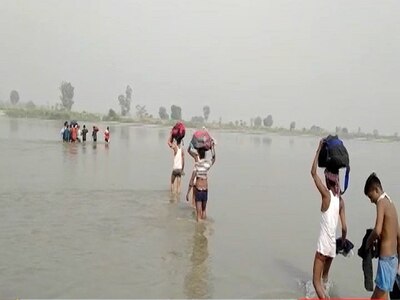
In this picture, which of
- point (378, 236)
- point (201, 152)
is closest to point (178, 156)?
point (201, 152)

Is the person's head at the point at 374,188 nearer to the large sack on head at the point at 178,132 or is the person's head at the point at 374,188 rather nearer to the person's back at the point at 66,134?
the large sack on head at the point at 178,132

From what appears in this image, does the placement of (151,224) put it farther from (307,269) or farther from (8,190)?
(8,190)

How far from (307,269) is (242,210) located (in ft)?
14.7

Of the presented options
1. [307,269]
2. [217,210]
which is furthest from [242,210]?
[307,269]

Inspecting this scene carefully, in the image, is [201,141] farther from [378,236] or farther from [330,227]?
[378,236]

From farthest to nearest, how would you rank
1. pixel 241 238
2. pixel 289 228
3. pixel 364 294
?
1. pixel 289 228
2. pixel 241 238
3. pixel 364 294

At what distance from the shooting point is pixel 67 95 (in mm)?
112500

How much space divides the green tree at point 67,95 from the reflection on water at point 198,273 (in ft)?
358

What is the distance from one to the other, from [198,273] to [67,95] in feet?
370

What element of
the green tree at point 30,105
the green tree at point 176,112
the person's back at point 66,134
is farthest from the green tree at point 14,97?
the person's back at point 66,134

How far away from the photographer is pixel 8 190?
11.4m

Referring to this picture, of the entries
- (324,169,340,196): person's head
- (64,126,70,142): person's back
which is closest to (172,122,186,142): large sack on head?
(324,169,340,196): person's head

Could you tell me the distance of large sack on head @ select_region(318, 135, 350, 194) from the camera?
5.21 meters

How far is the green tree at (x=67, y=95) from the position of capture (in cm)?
11117
